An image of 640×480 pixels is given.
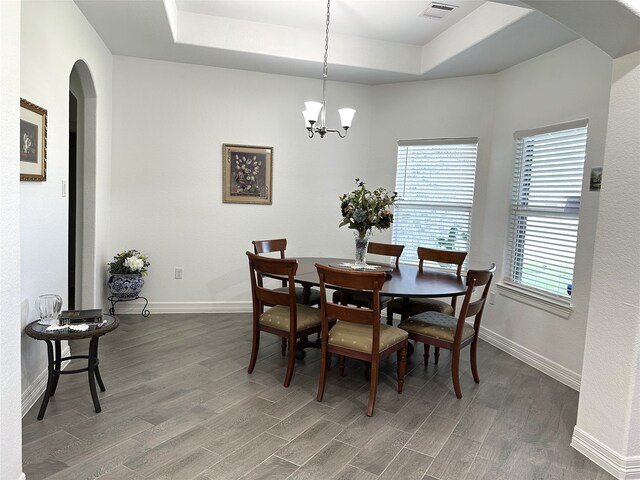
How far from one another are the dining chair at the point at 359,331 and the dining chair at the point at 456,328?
183 millimetres

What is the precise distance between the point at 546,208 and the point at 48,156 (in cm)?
390

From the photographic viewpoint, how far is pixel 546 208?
3758 millimetres

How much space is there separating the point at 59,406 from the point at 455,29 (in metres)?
4.29

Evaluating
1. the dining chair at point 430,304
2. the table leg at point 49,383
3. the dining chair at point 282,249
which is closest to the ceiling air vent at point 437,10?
the dining chair at point 430,304

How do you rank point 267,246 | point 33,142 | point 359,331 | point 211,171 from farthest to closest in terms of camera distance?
point 211,171
point 267,246
point 359,331
point 33,142

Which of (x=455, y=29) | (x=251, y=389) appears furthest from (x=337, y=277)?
(x=455, y=29)

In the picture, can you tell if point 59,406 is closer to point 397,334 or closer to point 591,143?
point 397,334

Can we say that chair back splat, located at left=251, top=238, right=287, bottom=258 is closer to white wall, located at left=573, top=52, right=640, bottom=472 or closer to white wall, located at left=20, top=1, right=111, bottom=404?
white wall, located at left=20, top=1, right=111, bottom=404

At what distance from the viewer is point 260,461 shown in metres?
2.21

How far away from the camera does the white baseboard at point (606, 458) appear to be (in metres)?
2.19

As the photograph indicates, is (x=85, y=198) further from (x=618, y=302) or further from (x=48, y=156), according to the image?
(x=618, y=302)

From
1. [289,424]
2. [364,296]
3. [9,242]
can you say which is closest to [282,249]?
[364,296]

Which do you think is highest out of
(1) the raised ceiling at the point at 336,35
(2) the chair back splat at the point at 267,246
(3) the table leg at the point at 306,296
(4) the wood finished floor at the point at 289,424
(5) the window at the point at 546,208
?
(1) the raised ceiling at the point at 336,35

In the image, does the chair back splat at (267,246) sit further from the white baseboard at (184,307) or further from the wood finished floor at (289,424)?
the white baseboard at (184,307)
